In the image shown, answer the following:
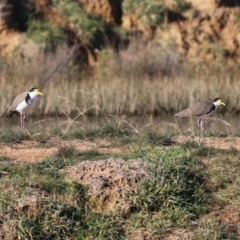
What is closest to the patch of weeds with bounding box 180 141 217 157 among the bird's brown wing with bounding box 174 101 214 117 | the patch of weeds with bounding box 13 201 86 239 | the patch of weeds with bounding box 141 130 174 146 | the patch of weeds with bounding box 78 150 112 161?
the patch of weeds with bounding box 141 130 174 146

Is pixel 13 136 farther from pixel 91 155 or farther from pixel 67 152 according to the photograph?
pixel 91 155

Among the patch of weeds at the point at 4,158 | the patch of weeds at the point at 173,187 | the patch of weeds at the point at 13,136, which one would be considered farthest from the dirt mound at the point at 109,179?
the patch of weeds at the point at 13,136

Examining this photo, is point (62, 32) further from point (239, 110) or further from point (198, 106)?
point (198, 106)

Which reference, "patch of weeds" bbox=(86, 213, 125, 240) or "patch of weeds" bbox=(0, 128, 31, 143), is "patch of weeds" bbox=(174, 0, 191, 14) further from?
"patch of weeds" bbox=(86, 213, 125, 240)

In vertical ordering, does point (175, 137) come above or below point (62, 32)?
above

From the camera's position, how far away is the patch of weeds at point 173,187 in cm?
809

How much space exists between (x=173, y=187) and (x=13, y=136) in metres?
2.66

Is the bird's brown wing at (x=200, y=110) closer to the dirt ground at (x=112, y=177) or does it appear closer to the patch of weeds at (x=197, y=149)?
the patch of weeds at (x=197, y=149)

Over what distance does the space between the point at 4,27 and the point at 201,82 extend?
858 centimetres

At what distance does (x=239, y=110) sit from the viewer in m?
26.0

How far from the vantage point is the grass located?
777 cm

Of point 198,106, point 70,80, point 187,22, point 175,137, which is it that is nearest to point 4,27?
point 70,80

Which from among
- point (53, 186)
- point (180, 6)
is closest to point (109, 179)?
point (53, 186)

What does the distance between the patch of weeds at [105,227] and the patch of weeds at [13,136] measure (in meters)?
2.36
